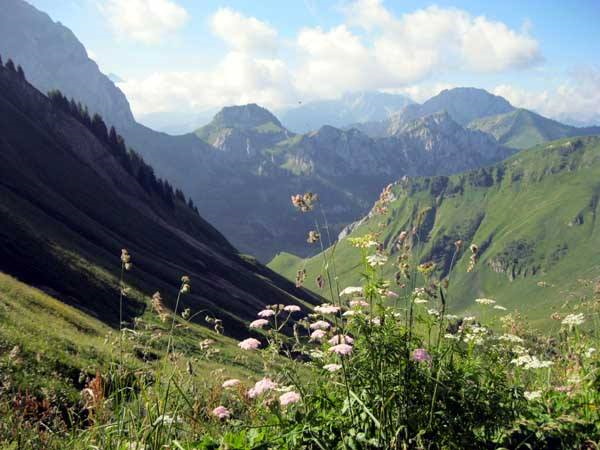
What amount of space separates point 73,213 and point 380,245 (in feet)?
305

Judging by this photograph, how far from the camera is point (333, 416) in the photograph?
5.54 meters

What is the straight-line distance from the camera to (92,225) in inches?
3583

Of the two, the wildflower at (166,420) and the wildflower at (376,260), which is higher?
the wildflower at (376,260)

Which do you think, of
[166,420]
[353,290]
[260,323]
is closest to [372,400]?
[353,290]

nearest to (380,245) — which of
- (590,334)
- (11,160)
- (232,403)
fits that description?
(232,403)

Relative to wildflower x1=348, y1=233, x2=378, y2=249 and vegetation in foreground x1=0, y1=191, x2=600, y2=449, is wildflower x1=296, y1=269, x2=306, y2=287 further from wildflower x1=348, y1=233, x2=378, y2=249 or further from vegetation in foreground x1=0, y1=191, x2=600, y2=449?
wildflower x1=348, y1=233, x2=378, y2=249

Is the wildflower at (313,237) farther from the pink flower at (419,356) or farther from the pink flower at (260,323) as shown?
the pink flower at (419,356)

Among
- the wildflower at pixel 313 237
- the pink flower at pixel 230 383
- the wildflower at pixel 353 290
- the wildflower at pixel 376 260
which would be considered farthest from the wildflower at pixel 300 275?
the pink flower at pixel 230 383

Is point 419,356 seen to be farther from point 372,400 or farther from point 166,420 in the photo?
point 166,420

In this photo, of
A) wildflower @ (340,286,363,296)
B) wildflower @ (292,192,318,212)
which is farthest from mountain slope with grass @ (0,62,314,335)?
wildflower @ (292,192,318,212)

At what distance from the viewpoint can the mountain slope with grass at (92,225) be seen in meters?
58.8

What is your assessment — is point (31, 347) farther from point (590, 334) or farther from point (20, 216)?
point (20, 216)

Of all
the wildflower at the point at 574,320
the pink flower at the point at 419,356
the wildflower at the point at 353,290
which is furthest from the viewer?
the wildflower at the point at 574,320

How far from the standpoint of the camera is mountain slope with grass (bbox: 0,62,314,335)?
58.8 m
